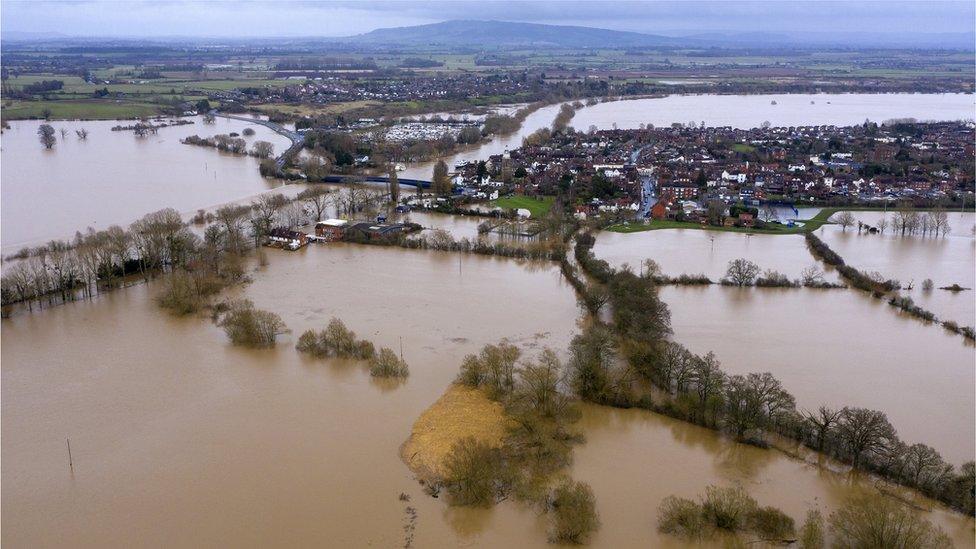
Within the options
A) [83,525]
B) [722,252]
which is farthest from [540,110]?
[83,525]

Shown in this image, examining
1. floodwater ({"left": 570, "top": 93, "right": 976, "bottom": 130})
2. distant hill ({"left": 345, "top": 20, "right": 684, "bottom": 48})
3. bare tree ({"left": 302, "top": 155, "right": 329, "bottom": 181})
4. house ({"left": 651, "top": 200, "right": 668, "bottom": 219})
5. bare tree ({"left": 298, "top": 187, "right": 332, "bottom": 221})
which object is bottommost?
house ({"left": 651, "top": 200, "right": 668, "bottom": 219})

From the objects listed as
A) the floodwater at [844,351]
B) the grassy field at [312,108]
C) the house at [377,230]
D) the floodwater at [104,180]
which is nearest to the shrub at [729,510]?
the floodwater at [844,351]

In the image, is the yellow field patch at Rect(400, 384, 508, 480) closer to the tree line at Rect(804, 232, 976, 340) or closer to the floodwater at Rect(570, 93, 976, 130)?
the tree line at Rect(804, 232, 976, 340)

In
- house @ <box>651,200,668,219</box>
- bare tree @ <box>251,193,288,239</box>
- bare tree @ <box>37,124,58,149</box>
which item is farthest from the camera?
bare tree @ <box>37,124,58,149</box>

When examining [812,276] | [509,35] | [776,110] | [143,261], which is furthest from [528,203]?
[509,35]

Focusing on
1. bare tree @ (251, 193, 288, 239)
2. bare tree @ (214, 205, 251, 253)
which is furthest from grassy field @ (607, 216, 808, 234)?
bare tree @ (214, 205, 251, 253)

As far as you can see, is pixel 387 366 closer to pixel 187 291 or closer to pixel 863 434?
pixel 187 291

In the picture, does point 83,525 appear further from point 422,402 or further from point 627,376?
point 627,376
